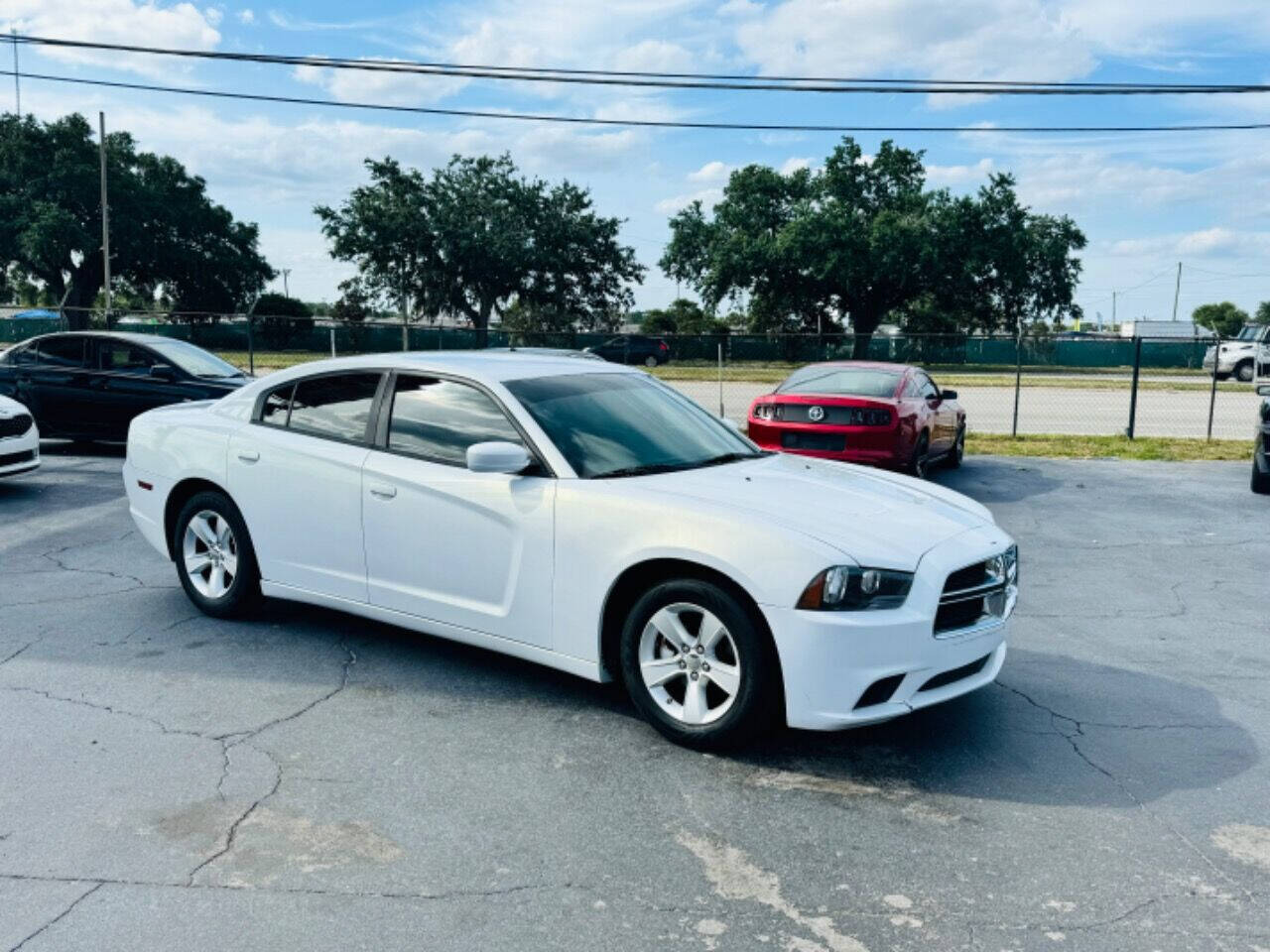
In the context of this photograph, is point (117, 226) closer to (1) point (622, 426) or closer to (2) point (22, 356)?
(2) point (22, 356)

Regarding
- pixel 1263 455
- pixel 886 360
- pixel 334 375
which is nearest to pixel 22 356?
pixel 334 375

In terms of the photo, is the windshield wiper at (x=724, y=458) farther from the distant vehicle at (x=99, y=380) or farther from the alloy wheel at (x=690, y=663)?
the distant vehicle at (x=99, y=380)

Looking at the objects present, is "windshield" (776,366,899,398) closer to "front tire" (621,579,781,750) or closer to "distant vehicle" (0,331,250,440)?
"distant vehicle" (0,331,250,440)

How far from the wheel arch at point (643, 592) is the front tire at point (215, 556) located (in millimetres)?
2341

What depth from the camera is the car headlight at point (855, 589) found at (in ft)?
13.2

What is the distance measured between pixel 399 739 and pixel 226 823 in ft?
2.88

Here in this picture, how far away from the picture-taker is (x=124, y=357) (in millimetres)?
13523

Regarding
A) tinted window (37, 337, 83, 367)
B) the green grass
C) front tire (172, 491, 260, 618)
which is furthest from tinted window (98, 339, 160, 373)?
the green grass

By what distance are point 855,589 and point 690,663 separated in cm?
73

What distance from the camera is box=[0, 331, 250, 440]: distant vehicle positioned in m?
13.3

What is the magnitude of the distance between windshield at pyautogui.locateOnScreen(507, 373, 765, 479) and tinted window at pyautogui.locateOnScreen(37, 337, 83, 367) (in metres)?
10.3

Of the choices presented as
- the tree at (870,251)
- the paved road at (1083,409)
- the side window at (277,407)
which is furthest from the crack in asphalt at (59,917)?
the tree at (870,251)

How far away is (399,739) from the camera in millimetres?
4496

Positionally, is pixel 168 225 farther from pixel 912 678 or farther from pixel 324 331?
pixel 912 678
